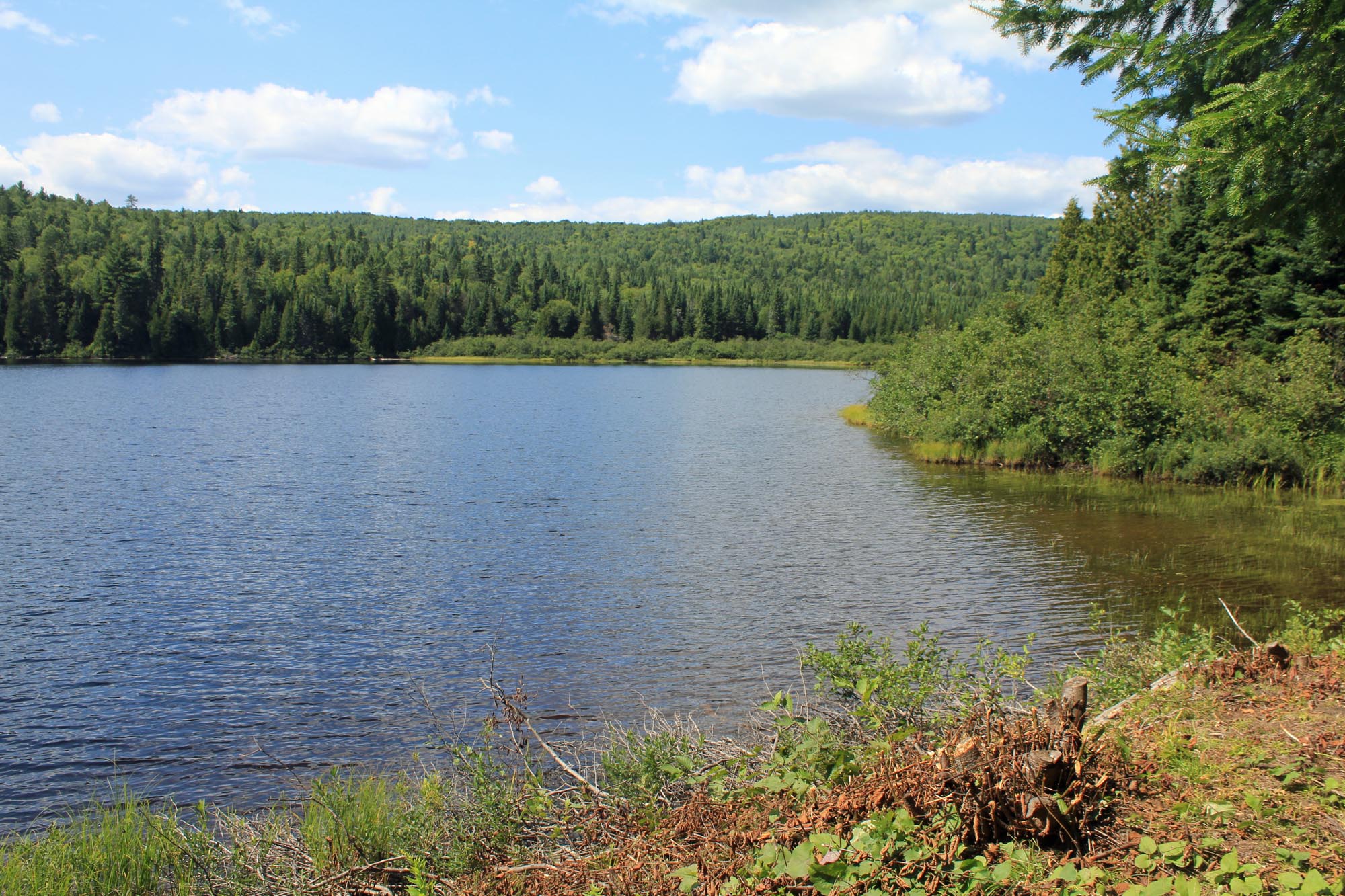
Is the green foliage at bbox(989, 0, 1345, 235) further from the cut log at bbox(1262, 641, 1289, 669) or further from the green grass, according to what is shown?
the green grass

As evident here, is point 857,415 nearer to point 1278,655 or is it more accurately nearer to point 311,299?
point 1278,655

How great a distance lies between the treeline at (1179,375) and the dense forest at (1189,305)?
7 centimetres

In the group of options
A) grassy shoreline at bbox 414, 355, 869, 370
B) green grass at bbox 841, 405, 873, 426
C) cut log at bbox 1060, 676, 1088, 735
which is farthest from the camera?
grassy shoreline at bbox 414, 355, 869, 370

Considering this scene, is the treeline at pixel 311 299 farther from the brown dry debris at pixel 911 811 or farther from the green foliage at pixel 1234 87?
the brown dry debris at pixel 911 811

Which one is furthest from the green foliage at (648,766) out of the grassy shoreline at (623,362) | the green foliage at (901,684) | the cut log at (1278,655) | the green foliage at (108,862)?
the grassy shoreline at (623,362)

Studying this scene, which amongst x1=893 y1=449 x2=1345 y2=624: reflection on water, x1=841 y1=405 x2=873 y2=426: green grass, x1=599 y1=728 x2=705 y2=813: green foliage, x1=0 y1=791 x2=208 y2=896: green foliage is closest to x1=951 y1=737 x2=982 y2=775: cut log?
x1=599 y1=728 x2=705 y2=813: green foliage

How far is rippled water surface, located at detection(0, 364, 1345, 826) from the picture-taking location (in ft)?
36.2

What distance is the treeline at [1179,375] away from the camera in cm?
2706

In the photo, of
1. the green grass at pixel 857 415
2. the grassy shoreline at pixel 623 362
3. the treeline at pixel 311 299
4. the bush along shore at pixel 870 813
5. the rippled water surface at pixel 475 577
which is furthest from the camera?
the grassy shoreline at pixel 623 362

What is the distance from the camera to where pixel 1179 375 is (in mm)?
29422

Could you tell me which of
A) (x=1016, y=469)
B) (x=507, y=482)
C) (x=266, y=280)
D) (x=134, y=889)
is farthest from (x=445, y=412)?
(x=266, y=280)

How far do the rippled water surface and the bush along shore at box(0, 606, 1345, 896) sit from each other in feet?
7.71

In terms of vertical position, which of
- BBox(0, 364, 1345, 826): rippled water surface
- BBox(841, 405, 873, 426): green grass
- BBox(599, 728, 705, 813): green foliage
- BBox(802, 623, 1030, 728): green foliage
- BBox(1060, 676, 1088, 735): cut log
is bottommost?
BBox(0, 364, 1345, 826): rippled water surface

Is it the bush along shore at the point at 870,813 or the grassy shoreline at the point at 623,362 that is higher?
the grassy shoreline at the point at 623,362
